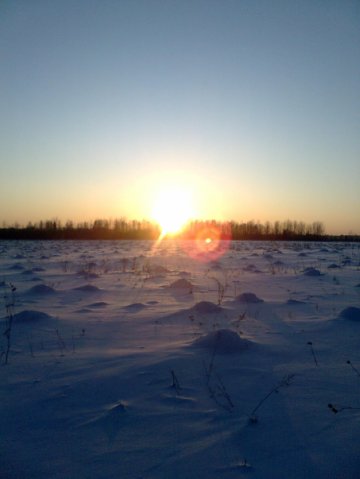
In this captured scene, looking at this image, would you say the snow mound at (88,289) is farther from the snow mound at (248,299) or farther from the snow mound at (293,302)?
the snow mound at (293,302)

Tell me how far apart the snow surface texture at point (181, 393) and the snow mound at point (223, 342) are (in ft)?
0.04

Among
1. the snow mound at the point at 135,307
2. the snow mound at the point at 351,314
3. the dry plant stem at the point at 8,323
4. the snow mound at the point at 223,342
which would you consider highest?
the snow mound at the point at 351,314

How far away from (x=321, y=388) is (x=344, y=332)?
1.62 metres

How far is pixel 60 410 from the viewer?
2.24 meters

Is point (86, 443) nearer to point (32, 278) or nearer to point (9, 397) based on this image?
point (9, 397)

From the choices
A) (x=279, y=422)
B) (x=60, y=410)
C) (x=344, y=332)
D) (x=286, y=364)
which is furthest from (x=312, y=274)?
(x=60, y=410)

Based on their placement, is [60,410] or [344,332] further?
[344,332]

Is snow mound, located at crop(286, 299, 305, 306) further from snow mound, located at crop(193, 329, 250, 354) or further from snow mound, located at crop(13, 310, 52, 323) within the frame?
snow mound, located at crop(13, 310, 52, 323)

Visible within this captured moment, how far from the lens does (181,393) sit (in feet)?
8.00

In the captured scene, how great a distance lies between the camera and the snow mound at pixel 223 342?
327cm

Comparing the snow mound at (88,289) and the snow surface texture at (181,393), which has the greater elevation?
the snow mound at (88,289)

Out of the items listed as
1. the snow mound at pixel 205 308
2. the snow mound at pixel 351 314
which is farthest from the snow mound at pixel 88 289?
the snow mound at pixel 351 314

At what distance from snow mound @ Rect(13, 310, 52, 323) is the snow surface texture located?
2 cm

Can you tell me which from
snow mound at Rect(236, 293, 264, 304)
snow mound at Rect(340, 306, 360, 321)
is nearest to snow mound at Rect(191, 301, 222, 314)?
snow mound at Rect(236, 293, 264, 304)
